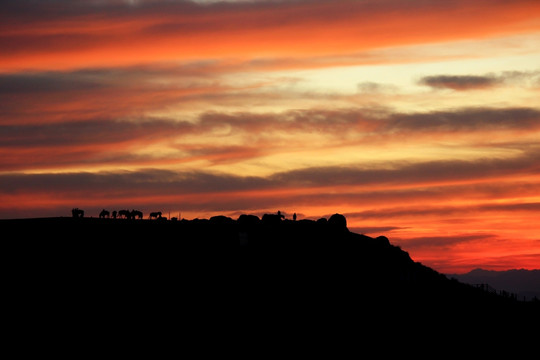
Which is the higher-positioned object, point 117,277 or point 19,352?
point 117,277

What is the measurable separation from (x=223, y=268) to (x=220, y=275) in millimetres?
2013

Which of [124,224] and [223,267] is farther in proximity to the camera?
[124,224]

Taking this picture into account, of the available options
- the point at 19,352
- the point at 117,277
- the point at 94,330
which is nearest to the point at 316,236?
the point at 117,277

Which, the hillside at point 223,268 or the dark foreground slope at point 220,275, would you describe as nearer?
the dark foreground slope at point 220,275

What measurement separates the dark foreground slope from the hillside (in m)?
0.12

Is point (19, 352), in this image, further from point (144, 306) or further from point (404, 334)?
point (404, 334)

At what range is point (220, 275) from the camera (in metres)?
86.0

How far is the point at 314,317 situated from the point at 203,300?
1119 cm

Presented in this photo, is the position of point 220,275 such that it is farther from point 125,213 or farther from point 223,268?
point 125,213

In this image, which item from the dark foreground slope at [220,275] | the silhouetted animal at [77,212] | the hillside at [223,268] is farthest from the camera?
the silhouetted animal at [77,212]

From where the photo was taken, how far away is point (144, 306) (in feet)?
250

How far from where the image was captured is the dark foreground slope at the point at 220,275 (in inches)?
3034

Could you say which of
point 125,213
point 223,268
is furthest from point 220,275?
point 125,213

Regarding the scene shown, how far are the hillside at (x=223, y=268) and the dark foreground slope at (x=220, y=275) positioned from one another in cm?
12
